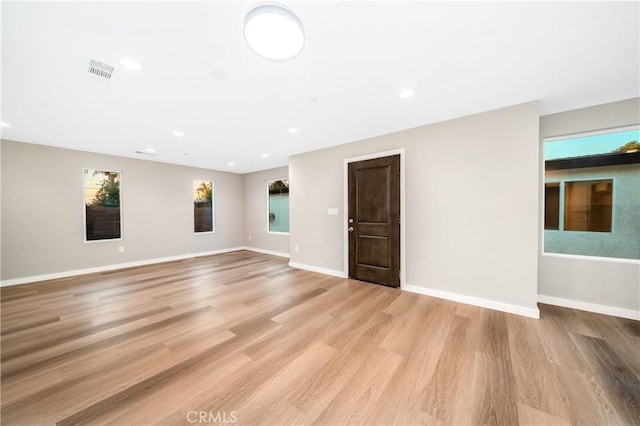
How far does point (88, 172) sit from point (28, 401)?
15.8ft

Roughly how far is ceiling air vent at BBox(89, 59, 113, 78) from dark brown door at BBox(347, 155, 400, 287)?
325 cm

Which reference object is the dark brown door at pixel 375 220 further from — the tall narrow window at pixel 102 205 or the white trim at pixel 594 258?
the tall narrow window at pixel 102 205

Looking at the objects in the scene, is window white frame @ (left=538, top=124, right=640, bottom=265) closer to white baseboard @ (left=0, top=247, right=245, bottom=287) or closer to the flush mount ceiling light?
the flush mount ceiling light

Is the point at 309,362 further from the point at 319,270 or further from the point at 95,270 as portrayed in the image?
the point at 95,270

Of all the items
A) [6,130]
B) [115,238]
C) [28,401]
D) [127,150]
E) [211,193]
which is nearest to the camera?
[28,401]

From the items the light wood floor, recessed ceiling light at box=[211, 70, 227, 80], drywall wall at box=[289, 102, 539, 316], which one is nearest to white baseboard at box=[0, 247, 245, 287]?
the light wood floor

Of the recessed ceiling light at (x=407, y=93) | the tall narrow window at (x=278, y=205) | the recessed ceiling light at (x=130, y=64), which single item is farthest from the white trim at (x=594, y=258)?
the tall narrow window at (x=278, y=205)

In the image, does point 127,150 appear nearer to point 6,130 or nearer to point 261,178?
point 6,130

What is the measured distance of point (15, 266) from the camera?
12.4ft

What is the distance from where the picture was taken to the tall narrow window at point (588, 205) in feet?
8.75

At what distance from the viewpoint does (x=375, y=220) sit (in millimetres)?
3705

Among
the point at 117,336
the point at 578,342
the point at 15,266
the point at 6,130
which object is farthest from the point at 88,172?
the point at 578,342

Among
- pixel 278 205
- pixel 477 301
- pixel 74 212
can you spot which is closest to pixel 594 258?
pixel 477 301

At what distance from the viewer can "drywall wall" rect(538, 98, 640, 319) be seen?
248 cm
